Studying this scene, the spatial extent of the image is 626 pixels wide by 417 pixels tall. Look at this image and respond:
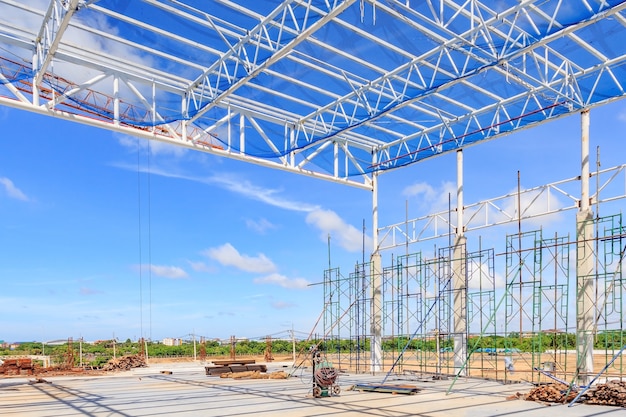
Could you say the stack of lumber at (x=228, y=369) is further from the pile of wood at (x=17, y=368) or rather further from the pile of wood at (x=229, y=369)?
the pile of wood at (x=17, y=368)

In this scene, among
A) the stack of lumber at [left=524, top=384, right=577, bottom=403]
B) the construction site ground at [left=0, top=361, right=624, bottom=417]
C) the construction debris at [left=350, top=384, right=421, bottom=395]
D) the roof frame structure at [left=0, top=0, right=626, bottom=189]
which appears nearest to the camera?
the construction site ground at [left=0, top=361, right=624, bottom=417]

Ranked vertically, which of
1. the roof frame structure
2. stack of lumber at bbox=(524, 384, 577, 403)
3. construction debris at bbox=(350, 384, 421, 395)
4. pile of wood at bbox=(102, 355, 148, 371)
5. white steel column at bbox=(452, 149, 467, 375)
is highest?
the roof frame structure

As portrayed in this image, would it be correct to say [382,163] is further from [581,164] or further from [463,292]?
[581,164]

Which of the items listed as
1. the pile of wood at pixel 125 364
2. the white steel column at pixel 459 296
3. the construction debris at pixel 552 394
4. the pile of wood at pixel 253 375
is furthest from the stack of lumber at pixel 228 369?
the construction debris at pixel 552 394

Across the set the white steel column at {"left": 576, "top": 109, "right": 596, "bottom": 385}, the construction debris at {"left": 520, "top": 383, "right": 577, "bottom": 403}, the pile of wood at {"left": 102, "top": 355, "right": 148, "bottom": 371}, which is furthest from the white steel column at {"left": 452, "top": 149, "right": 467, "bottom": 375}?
the pile of wood at {"left": 102, "top": 355, "right": 148, "bottom": 371}

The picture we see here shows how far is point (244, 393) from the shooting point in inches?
648

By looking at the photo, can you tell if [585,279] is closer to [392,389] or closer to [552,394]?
[552,394]

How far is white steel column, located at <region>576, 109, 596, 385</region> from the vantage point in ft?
54.0

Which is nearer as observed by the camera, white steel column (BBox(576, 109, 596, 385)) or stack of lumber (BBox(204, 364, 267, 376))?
white steel column (BBox(576, 109, 596, 385))

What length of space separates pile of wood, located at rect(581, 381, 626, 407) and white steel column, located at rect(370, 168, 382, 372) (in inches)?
408

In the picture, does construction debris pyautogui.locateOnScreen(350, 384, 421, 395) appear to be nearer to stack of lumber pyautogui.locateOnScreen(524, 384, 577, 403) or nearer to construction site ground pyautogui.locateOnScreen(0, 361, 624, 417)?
construction site ground pyautogui.locateOnScreen(0, 361, 624, 417)

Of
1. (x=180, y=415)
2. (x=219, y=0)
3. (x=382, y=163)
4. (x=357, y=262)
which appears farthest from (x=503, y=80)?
(x=180, y=415)

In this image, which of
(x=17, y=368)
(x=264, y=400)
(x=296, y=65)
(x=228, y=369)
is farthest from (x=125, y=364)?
(x=296, y=65)

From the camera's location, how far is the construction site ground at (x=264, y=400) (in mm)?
12719
